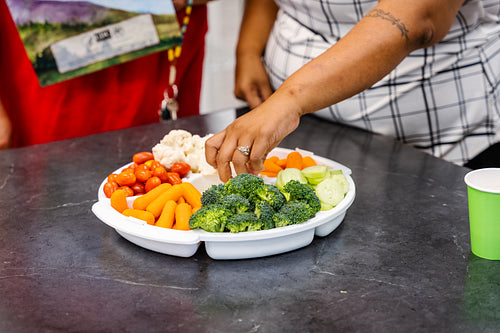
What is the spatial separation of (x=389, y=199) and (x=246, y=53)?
0.97 m

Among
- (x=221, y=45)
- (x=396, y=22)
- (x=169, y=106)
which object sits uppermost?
(x=396, y=22)

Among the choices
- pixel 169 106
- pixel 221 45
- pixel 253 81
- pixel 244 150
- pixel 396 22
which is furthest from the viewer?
pixel 221 45

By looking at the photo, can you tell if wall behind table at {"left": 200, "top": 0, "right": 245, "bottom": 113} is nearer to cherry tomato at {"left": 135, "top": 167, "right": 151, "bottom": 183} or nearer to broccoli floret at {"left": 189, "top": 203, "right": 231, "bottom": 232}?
cherry tomato at {"left": 135, "top": 167, "right": 151, "bottom": 183}

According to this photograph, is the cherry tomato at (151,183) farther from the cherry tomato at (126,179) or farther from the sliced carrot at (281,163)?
the sliced carrot at (281,163)

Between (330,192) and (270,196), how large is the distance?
0.50 feet

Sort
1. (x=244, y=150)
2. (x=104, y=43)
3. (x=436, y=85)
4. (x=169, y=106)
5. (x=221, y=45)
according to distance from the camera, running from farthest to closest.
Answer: (x=221, y=45) → (x=169, y=106) → (x=104, y=43) → (x=436, y=85) → (x=244, y=150)

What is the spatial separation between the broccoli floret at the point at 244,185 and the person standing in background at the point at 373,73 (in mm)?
129

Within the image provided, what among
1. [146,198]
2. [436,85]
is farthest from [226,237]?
[436,85]

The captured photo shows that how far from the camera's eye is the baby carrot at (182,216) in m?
1.16

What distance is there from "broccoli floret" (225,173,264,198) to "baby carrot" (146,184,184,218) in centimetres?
14

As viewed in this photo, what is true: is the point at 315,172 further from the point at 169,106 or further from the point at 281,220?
the point at 169,106

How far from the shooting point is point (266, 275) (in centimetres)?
110

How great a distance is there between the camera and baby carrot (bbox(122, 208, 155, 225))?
1188 millimetres

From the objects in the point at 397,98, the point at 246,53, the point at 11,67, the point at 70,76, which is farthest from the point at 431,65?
the point at 11,67
